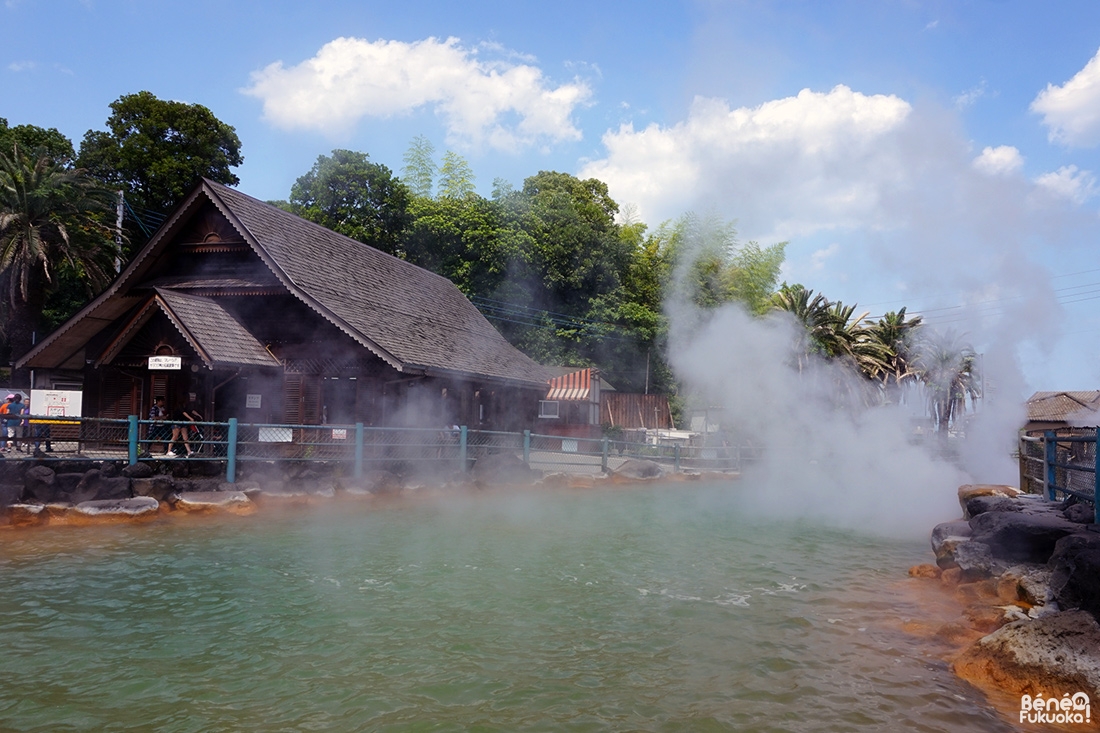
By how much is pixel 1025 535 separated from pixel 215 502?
502 inches

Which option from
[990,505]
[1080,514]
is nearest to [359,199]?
[990,505]

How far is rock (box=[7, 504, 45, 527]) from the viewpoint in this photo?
1218cm

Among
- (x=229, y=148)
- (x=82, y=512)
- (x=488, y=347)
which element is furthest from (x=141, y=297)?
(x=229, y=148)

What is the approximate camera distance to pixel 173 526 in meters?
12.6

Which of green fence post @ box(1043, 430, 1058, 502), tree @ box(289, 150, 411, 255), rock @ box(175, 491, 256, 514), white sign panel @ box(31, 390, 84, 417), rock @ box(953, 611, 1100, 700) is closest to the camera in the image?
rock @ box(953, 611, 1100, 700)

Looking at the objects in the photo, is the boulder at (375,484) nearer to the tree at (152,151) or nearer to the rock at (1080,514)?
the rock at (1080,514)

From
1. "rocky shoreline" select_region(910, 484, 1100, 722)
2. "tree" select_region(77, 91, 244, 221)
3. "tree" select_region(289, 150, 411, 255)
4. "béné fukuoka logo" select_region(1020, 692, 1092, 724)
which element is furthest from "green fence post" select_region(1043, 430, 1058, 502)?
"tree" select_region(77, 91, 244, 221)

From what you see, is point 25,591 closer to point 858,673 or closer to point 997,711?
point 858,673

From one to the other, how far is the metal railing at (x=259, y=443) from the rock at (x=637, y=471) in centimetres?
58

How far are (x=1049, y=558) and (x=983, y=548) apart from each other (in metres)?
1.09

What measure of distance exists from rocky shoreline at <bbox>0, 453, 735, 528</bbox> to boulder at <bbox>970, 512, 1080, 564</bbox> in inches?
464

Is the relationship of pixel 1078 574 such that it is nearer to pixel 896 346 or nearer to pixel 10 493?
pixel 10 493

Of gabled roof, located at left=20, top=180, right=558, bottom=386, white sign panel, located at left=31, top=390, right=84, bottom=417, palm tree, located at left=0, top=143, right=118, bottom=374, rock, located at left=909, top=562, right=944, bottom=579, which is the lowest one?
rock, located at left=909, top=562, right=944, bottom=579

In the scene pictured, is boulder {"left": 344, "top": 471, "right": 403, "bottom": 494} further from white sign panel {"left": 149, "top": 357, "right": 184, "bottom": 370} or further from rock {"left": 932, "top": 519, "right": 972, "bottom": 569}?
rock {"left": 932, "top": 519, "right": 972, "bottom": 569}
